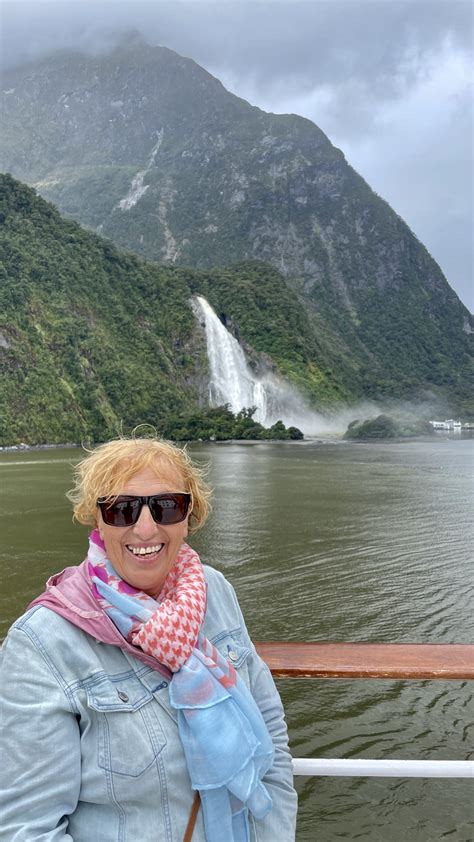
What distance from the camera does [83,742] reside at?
4.49ft

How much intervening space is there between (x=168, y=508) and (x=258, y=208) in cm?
12240

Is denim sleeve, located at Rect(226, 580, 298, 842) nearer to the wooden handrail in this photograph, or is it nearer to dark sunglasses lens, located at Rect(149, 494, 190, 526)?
the wooden handrail

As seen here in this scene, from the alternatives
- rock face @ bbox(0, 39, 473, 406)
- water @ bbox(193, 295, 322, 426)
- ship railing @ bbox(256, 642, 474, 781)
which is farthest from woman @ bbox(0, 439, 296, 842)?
rock face @ bbox(0, 39, 473, 406)

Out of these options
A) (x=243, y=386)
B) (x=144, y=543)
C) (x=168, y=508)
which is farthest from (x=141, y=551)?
(x=243, y=386)

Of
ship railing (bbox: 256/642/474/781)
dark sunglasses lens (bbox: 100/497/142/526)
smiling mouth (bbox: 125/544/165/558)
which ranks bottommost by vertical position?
ship railing (bbox: 256/642/474/781)

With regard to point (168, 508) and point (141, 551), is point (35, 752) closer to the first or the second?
point (141, 551)

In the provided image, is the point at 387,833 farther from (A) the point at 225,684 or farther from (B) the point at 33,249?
(B) the point at 33,249

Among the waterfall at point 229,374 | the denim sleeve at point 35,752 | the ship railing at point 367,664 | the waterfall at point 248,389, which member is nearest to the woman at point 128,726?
the denim sleeve at point 35,752

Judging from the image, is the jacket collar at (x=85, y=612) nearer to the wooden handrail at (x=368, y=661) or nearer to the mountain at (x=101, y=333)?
the wooden handrail at (x=368, y=661)

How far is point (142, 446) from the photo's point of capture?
177cm

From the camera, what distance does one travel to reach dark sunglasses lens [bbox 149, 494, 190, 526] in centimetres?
172

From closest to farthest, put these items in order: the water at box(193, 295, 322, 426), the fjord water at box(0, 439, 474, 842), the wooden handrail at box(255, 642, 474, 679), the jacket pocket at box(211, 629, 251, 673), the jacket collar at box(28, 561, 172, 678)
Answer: the jacket collar at box(28, 561, 172, 678)
the jacket pocket at box(211, 629, 251, 673)
the wooden handrail at box(255, 642, 474, 679)
the fjord water at box(0, 439, 474, 842)
the water at box(193, 295, 322, 426)

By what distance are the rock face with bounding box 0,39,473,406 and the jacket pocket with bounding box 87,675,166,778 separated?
92464 millimetres

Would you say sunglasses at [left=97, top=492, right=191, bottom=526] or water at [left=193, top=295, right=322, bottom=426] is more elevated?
water at [left=193, top=295, right=322, bottom=426]
